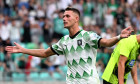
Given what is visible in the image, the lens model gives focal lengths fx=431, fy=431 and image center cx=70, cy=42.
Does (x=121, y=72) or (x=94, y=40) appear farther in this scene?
(x=121, y=72)

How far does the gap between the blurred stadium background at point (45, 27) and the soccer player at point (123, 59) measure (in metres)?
5.87

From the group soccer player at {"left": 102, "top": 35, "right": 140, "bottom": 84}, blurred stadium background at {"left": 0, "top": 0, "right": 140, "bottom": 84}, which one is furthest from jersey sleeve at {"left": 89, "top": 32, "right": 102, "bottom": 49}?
blurred stadium background at {"left": 0, "top": 0, "right": 140, "bottom": 84}

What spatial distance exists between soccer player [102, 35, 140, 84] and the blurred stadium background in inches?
231

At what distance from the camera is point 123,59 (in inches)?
302

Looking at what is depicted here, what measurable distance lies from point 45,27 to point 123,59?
9653 millimetres

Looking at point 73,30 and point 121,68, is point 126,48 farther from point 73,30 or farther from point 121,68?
point 73,30

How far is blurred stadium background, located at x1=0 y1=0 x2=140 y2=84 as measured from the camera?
14695mm

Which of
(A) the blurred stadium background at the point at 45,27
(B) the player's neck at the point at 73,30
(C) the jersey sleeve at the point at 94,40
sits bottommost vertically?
(A) the blurred stadium background at the point at 45,27

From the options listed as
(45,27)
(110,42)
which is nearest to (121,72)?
(110,42)

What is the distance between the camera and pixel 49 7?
723 inches

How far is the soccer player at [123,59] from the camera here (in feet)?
25.1

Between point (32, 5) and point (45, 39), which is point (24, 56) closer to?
point (45, 39)

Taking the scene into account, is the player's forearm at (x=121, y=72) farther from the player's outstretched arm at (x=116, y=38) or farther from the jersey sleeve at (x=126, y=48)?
the player's outstretched arm at (x=116, y=38)

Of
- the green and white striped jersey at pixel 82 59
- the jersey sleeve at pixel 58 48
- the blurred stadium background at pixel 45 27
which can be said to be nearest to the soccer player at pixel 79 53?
the green and white striped jersey at pixel 82 59
